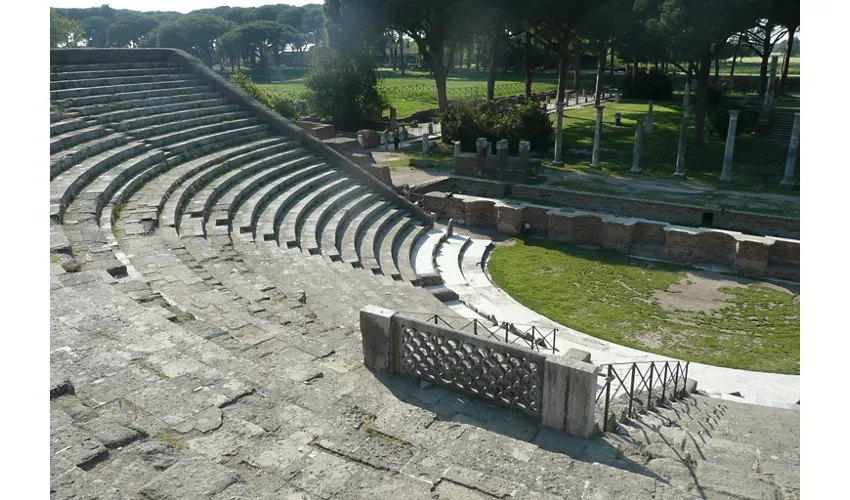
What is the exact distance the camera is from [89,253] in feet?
31.0

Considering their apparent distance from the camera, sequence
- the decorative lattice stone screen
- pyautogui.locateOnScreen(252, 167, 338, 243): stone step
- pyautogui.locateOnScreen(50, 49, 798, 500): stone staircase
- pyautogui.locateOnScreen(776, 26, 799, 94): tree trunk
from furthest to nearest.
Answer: pyautogui.locateOnScreen(776, 26, 799, 94): tree trunk → pyautogui.locateOnScreen(252, 167, 338, 243): stone step → the decorative lattice stone screen → pyautogui.locateOnScreen(50, 49, 798, 500): stone staircase

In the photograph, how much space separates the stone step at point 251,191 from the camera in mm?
13811

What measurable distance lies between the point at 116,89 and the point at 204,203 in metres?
6.99

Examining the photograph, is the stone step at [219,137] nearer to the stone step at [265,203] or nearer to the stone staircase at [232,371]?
the stone staircase at [232,371]

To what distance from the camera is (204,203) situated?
545 inches

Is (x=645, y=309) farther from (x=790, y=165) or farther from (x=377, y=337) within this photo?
(x=790, y=165)

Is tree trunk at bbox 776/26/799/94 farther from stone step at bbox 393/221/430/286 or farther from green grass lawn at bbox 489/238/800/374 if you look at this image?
stone step at bbox 393/221/430/286

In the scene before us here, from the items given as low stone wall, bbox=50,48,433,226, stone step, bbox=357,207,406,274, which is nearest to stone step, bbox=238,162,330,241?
low stone wall, bbox=50,48,433,226

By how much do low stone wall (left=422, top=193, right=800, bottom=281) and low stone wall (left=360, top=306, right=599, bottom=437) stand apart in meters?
12.7

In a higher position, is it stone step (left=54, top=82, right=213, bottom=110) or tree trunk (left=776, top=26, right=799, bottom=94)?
tree trunk (left=776, top=26, right=799, bottom=94)

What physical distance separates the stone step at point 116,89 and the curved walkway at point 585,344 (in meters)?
9.74

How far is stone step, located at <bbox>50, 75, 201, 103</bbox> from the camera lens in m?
16.8

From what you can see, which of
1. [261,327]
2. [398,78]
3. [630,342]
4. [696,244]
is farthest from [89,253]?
[398,78]

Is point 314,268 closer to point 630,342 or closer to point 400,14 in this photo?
point 630,342
